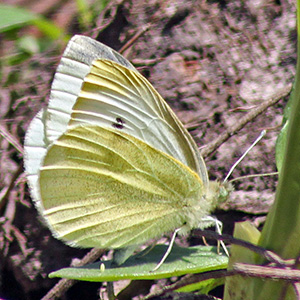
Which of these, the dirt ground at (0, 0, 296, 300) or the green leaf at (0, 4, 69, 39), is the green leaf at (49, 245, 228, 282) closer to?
the dirt ground at (0, 0, 296, 300)

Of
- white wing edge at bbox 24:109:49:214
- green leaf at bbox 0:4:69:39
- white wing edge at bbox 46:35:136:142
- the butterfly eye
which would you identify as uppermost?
green leaf at bbox 0:4:69:39

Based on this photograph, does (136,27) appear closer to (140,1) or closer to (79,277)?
(140,1)

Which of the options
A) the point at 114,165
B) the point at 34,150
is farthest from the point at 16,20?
the point at 114,165

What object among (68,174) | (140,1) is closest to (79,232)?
(68,174)

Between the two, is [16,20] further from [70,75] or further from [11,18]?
[70,75]

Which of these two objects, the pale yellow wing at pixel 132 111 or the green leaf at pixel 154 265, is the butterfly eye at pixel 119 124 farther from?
the green leaf at pixel 154 265

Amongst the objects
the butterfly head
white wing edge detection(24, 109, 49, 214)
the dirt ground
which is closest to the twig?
the dirt ground
